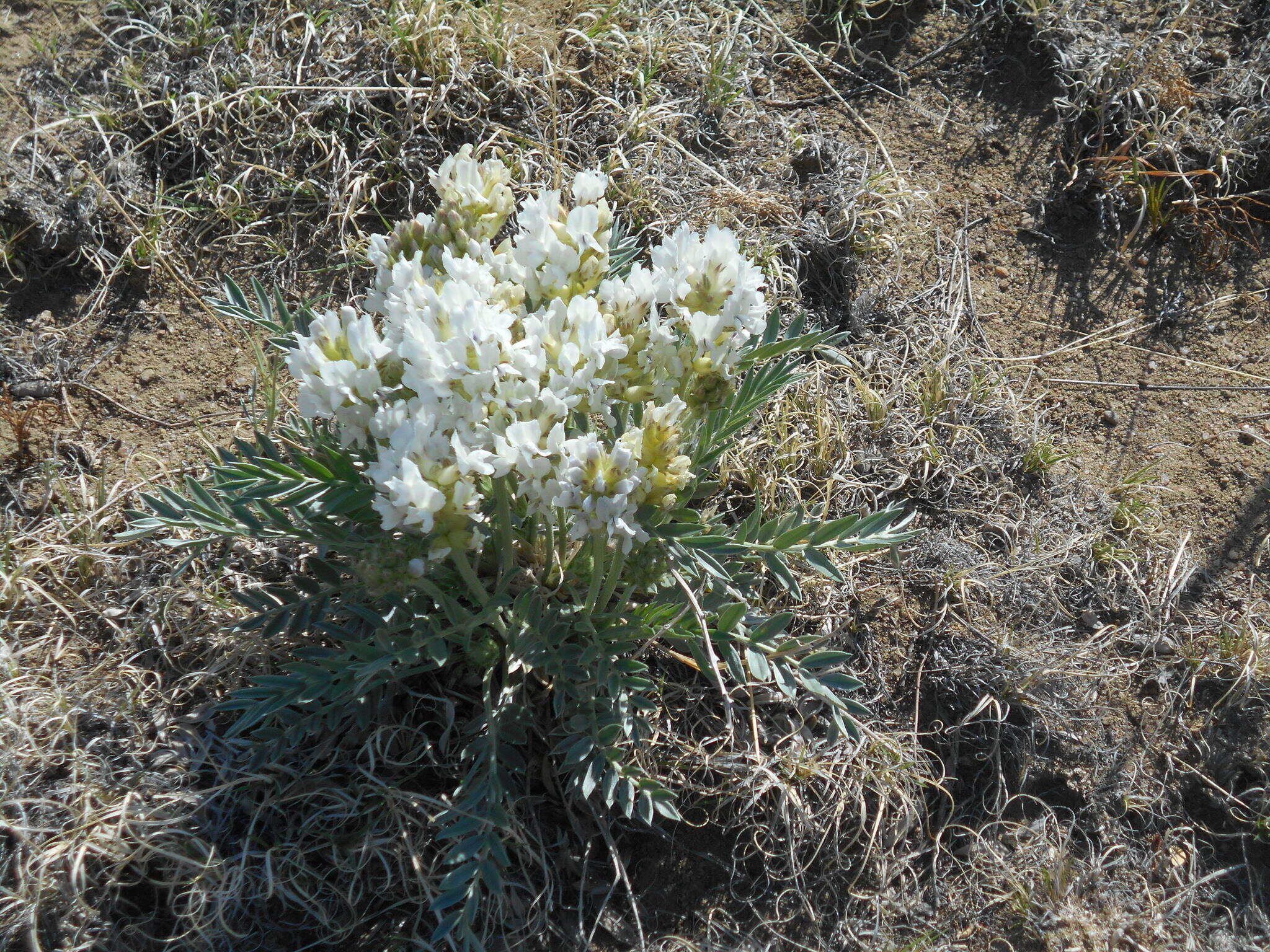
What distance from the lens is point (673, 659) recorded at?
2.82 meters

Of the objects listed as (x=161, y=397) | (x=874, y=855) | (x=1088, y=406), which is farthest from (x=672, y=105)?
(x=874, y=855)

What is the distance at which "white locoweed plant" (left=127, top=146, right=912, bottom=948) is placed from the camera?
1842mm

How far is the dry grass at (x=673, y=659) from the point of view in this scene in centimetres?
247

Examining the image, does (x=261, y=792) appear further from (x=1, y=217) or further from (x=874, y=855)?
(x=1, y=217)

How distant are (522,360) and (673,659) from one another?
1.27m

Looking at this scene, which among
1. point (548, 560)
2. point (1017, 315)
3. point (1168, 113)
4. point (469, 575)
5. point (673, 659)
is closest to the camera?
point (469, 575)

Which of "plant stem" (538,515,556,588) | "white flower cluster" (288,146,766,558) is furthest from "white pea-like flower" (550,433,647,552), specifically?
"plant stem" (538,515,556,588)

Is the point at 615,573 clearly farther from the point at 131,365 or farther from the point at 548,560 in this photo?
the point at 131,365

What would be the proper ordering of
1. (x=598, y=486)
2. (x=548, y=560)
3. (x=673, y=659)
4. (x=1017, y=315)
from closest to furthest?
(x=598, y=486), (x=548, y=560), (x=673, y=659), (x=1017, y=315)

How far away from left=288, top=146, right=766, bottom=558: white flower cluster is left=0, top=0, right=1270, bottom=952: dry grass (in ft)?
3.16

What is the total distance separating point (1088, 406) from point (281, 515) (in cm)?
267

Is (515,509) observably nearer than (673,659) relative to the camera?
Yes

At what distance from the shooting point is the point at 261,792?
257cm


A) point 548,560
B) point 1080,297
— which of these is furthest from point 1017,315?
point 548,560
